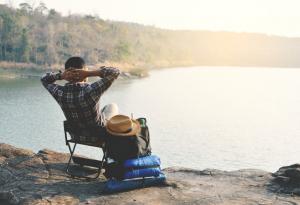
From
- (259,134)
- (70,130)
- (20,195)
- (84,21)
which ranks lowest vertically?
(259,134)

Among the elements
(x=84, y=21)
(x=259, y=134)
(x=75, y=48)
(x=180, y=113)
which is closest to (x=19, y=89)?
(x=180, y=113)

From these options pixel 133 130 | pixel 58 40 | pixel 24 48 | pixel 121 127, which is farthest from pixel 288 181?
pixel 58 40

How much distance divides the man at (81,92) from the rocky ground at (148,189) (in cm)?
91

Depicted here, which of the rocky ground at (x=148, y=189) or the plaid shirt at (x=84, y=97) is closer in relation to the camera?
the rocky ground at (x=148, y=189)

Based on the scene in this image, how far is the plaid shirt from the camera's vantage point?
6.05 m

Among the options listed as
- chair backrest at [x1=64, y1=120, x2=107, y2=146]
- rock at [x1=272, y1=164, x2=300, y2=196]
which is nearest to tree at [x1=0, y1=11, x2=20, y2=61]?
chair backrest at [x1=64, y1=120, x2=107, y2=146]

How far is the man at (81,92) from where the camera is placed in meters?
6.06

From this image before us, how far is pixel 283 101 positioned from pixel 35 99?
3351 centimetres

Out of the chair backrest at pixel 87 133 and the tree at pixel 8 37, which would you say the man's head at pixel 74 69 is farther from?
the tree at pixel 8 37

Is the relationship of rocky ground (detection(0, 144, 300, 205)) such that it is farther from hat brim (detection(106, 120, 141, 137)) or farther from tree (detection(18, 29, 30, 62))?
tree (detection(18, 29, 30, 62))

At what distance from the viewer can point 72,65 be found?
6.15 metres

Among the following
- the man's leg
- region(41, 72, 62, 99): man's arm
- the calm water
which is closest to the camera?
region(41, 72, 62, 99): man's arm

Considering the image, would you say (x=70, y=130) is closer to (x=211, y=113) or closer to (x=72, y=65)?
(x=72, y=65)

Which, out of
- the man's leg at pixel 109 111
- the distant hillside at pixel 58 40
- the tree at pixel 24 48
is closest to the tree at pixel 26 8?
the distant hillside at pixel 58 40
